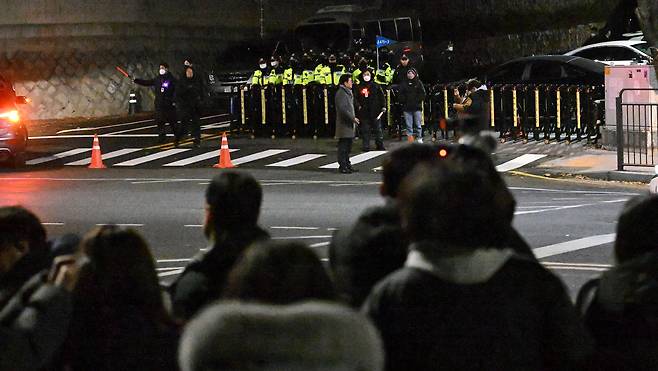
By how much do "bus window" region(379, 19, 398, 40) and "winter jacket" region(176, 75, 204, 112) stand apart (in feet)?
30.3

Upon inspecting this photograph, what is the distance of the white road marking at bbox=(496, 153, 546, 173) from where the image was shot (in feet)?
75.8

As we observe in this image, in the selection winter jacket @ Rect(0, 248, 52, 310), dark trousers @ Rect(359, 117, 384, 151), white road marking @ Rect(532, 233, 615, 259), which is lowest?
white road marking @ Rect(532, 233, 615, 259)

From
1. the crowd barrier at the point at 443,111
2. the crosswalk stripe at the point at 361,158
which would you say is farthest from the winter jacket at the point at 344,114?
the crowd barrier at the point at 443,111

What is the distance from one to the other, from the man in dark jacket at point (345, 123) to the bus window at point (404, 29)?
12458 mm

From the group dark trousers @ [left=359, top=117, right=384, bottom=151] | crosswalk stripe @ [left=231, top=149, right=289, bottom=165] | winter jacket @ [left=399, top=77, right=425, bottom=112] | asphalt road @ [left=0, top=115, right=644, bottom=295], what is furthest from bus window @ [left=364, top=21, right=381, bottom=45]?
winter jacket @ [left=399, top=77, right=425, bottom=112]

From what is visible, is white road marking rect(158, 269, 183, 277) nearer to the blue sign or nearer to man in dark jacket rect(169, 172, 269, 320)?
man in dark jacket rect(169, 172, 269, 320)

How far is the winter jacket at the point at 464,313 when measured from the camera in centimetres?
441

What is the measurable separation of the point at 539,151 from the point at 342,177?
4.84 meters

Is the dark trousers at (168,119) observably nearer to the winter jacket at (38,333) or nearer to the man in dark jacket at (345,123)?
the man in dark jacket at (345,123)

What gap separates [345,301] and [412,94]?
21335 millimetres

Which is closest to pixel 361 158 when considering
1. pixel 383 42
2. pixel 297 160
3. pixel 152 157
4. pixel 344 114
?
pixel 297 160

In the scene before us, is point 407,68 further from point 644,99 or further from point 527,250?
point 527,250

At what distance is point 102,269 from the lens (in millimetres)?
4914

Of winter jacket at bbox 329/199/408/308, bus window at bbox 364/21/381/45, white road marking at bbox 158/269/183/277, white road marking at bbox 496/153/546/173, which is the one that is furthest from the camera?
bus window at bbox 364/21/381/45
